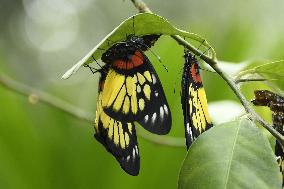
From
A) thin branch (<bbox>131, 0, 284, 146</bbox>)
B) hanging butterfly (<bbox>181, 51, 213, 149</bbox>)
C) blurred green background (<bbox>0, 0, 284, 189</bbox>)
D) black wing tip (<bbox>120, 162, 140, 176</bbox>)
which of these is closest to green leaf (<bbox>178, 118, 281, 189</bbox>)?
thin branch (<bbox>131, 0, 284, 146</bbox>)

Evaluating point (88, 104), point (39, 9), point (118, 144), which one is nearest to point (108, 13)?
point (39, 9)

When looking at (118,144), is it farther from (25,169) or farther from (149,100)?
(25,169)

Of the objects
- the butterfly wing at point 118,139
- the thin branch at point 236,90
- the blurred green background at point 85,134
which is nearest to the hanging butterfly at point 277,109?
the thin branch at point 236,90

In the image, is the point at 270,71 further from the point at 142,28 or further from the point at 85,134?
the point at 85,134

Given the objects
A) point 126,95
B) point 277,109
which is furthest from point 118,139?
point 277,109

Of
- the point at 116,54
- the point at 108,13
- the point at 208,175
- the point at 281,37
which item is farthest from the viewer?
the point at 108,13

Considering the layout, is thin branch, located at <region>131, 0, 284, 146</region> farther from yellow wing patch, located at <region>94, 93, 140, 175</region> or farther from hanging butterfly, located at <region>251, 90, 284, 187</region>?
yellow wing patch, located at <region>94, 93, 140, 175</region>
